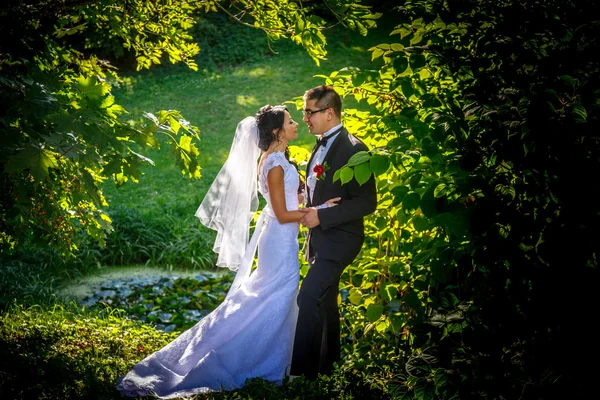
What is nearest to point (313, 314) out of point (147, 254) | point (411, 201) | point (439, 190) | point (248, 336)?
point (248, 336)

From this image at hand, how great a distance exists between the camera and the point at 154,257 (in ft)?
26.3

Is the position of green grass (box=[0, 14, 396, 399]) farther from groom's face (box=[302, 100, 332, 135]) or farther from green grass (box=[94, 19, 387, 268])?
groom's face (box=[302, 100, 332, 135])

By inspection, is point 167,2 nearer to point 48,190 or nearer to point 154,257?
point 48,190

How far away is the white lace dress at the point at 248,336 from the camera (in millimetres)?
4023

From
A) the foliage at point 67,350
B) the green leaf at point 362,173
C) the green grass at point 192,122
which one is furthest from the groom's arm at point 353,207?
the foliage at point 67,350

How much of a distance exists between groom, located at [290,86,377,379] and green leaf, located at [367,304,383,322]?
0.91 feet

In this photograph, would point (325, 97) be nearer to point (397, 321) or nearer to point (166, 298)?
point (397, 321)

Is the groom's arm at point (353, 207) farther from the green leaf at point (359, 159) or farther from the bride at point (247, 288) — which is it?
the green leaf at point (359, 159)

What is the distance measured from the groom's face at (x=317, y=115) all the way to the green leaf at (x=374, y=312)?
1301 millimetres

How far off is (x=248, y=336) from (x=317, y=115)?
167 cm

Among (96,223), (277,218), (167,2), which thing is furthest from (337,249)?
(167,2)

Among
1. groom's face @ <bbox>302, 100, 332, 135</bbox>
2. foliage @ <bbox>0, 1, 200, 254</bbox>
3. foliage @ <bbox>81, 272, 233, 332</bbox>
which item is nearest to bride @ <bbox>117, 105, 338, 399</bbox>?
groom's face @ <bbox>302, 100, 332, 135</bbox>

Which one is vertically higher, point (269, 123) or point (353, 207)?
point (269, 123)

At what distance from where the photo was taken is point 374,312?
4.04 meters
